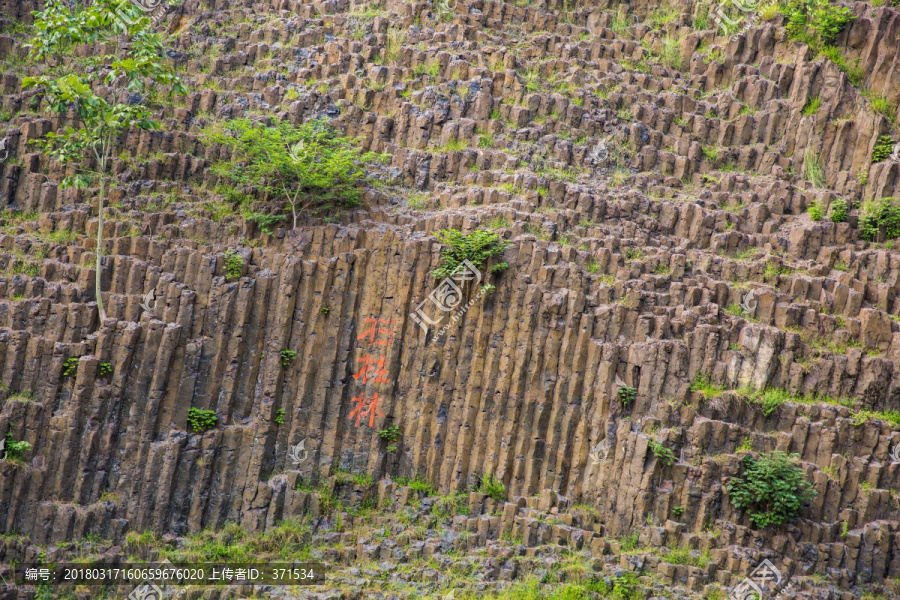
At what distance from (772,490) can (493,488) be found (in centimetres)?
534

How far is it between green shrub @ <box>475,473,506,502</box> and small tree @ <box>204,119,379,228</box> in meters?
6.89

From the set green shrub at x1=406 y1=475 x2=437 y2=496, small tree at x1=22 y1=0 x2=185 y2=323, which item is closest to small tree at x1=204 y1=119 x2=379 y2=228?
small tree at x1=22 y1=0 x2=185 y2=323

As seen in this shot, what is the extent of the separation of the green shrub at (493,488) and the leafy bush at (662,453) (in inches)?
123

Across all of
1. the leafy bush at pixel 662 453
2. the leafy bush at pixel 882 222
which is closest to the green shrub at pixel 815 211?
the leafy bush at pixel 882 222

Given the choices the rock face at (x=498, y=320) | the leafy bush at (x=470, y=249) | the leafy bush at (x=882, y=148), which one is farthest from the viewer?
the leafy bush at (x=882, y=148)

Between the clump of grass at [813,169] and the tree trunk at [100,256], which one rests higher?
the clump of grass at [813,169]

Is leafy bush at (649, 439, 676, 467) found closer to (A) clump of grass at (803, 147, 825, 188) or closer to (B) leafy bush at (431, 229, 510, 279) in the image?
(B) leafy bush at (431, 229, 510, 279)

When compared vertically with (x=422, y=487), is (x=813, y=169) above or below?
above

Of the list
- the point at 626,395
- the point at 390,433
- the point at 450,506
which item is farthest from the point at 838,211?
the point at 390,433

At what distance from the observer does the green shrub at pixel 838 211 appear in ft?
58.6

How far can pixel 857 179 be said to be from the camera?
18.6m

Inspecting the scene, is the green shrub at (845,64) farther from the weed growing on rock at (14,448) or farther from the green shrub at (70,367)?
the weed growing on rock at (14,448)

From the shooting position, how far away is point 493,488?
52.9ft

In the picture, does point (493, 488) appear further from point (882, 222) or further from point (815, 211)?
point (882, 222)
